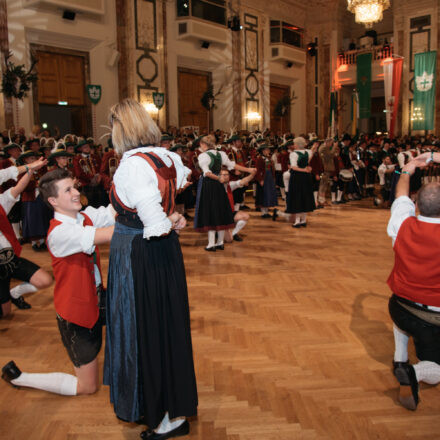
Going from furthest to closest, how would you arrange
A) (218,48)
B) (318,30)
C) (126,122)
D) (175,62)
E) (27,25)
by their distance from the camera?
(318,30) < (218,48) < (175,62) < (27,25) < (126,122)

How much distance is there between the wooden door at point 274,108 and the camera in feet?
62.0

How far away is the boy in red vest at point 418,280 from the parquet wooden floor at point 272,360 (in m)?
0.20

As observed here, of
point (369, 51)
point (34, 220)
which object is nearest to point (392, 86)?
point (369, 51)

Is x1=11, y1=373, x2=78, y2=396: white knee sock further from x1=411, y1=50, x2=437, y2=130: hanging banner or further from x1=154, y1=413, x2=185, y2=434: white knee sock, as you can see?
x1=411, y1=50, x2=437, y2=130: hanging banner

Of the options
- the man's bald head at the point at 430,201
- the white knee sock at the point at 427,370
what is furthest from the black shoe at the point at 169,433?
the man's bald head at the point at 430,201

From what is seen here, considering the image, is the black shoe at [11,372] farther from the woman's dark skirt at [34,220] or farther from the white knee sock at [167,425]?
the woman's dark skirt at [34,220]

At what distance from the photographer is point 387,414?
7.38 feet

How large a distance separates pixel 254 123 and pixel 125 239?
621 inches

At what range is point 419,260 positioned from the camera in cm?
222

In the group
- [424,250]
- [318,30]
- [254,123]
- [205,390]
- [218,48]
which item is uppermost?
[318,30]

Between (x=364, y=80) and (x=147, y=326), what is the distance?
60.4 feet

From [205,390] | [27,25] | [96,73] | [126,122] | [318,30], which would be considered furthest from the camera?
[318,30]

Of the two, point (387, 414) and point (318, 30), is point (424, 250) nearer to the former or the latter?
point (387, 414)

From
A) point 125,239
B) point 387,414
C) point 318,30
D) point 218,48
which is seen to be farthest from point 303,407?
point 318,30
